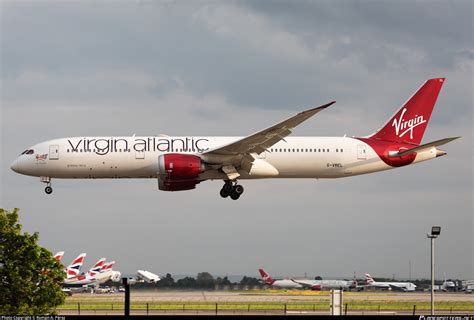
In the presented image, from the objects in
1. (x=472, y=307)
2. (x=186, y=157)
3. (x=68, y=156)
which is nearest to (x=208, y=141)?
(x=186, y=157)

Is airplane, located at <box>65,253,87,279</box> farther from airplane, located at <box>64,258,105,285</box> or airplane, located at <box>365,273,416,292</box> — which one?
airplane, located at <box>365,273,416,292</box>

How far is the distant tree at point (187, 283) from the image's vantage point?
76562 millimetres

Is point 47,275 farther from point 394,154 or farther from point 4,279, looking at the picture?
point 394,154

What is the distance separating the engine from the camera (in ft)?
178

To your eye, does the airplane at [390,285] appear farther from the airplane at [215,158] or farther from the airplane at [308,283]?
the airplane at [215,158]

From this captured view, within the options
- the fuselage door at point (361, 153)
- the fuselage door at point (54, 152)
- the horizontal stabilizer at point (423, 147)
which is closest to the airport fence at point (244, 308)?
the fuselage door at point (361, 153)

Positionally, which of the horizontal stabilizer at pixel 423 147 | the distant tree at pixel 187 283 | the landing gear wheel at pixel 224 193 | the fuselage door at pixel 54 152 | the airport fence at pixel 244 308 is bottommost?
the airport fence at pixel 244 308

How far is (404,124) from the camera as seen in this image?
6353cm

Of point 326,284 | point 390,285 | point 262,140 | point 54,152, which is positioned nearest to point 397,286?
point 390,285

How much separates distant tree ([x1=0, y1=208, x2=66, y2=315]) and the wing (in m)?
12.9

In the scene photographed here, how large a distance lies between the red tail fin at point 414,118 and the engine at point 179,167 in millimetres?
14859

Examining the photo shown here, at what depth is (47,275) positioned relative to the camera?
50.5 m

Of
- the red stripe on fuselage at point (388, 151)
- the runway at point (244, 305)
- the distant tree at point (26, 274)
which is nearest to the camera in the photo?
the distant tree at point (26, 274)

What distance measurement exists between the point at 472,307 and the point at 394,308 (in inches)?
301
